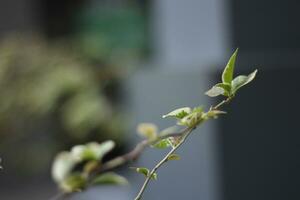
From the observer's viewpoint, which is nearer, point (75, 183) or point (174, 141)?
point (174, 141)

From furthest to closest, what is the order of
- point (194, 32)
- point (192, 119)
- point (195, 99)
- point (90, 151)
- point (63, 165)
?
point (194, 32) < point (195, 99) < point (63, 165) < point (90, 151) < point (192, 119)

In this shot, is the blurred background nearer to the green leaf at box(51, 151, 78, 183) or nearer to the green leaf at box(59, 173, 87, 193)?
the green leaf at box(51, 151, 78, 183)

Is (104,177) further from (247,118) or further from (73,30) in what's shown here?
(73,30)

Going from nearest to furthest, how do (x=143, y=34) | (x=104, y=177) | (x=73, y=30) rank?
(x=104, y=177) → (x=143, y=34) → (x=73, y=30)

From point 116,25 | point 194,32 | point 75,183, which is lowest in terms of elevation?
point 75,183

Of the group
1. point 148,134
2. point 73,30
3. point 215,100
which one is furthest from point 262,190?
point 73,30

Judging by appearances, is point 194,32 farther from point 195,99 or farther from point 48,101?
point 48,101

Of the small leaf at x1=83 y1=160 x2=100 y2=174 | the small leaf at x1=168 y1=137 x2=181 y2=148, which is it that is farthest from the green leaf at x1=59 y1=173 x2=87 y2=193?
the small leaf at x1=168 y1=137 x2=181 y2=148

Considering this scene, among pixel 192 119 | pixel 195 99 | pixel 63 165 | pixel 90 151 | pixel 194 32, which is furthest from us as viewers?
pixel 194 32

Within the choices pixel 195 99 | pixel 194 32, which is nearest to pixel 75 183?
pixel 195 99
